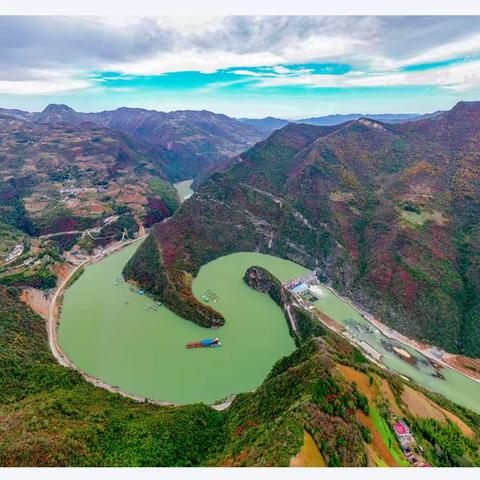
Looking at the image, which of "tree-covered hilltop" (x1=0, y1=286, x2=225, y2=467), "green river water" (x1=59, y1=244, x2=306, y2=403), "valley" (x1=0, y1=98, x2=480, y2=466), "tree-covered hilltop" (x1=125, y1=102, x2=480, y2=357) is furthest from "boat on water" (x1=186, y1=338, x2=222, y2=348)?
A: "tree-covered hilltop" (x1=0, y1=286, x2=225, y2=467)

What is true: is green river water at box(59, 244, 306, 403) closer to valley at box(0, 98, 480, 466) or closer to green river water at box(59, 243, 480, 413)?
green river water at box(59, 243, 480, 413)

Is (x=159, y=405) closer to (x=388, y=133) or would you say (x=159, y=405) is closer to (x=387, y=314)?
(x=387, y=314)

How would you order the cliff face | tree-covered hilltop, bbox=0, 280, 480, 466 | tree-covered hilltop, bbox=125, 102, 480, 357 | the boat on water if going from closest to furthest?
tree-covered hilltop, bbox=0, 280, 480, 466
the boat on water
the cliff face
tree-covered hilltop, bbox=125, 102, 480, 357

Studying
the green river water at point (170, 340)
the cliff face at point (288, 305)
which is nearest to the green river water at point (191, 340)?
the green river water at point (170, 340)

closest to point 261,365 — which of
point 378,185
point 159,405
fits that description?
point 159,405

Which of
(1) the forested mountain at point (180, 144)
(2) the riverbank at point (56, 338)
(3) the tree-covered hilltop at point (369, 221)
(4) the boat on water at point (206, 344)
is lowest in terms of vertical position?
(1) the forested mountain at point (180, 144)

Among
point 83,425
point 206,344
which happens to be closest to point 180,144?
point 206,344

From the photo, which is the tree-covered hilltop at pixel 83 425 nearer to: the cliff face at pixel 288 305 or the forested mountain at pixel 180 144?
the cliff face at pixel 288 305
